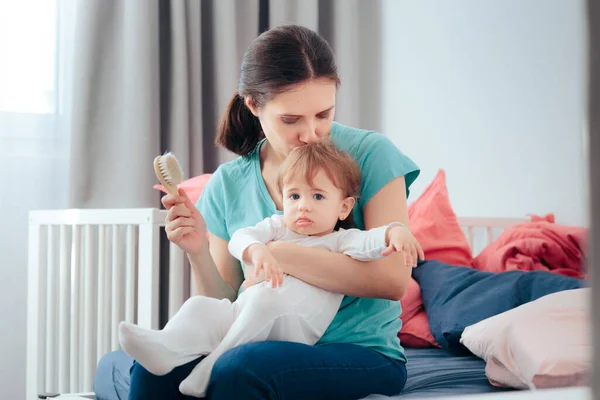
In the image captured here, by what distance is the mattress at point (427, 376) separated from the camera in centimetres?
120

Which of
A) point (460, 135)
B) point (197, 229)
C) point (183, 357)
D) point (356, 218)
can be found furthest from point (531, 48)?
point (183, 357)

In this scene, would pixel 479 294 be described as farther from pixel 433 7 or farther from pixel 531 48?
pixel 433 7

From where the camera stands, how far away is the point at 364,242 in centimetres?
105

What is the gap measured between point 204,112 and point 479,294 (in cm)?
124

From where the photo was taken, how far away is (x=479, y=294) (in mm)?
1562

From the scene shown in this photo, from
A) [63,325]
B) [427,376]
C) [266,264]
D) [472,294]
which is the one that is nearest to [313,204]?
[266,264]

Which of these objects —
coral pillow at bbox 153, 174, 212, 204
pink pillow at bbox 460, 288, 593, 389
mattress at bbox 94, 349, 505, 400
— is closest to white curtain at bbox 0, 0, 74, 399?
coral pillow at bbox 153, 174, 212, 204

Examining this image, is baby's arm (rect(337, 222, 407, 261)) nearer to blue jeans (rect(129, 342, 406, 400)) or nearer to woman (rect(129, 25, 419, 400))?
woman (rect(129, 25, 419, 400))

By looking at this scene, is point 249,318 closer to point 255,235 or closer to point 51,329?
point 255,235

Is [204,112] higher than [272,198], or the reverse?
[204,112]

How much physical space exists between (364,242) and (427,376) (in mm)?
365

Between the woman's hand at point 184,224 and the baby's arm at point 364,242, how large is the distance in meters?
0.23

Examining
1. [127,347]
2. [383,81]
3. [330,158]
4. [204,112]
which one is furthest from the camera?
[383,81]

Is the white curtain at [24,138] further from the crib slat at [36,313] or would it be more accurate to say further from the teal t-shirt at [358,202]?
the teal t-shirt at [358,202]
